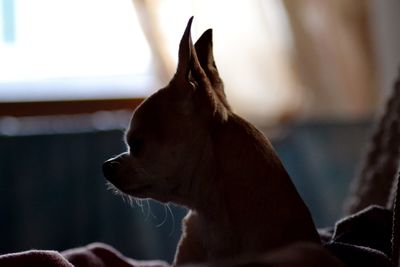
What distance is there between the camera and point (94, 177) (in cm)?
175

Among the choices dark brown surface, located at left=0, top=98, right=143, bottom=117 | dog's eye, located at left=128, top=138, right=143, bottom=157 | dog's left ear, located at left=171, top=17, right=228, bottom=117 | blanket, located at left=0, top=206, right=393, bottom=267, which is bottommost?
blanket, located at left=0, top=206, right=393, bottom=267

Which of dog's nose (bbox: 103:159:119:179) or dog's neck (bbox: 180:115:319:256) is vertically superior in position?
dog's nose (bbox: 103:159:119:179)

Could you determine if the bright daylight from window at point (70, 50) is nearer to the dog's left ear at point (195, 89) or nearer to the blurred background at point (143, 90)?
the blurred background at point (143, 90)

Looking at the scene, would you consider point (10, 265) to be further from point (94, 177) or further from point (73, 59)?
point (73, 59)

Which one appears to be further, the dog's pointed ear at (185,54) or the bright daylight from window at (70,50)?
the bright daylight from window at (70,50)

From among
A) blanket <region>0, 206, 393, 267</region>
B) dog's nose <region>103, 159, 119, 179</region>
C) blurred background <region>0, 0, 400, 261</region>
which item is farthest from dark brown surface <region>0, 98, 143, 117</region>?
dog's nose <region>103, 159, 119, 179</region>

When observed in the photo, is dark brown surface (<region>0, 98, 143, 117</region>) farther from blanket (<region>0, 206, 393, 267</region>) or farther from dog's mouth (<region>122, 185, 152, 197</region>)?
dog's mouth (<region>122, 185, 152, 197</region>)

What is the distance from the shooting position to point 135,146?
34.2 inches

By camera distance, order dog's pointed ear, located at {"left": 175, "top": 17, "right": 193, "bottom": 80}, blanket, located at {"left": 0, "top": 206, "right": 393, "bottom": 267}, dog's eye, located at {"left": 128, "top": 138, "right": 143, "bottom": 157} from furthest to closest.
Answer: dog's eye, located at {"left": 128, "top": 138, "right": 143, "bottom": 157} → dog's pointed ear, located at {"left": 175, "top": 17, "right": 193, "bottom": 80} → blanket, located at {"left": 0, "top": 206, "right": 393, "bottom": 267}

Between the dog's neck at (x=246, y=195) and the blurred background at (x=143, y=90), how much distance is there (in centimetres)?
78

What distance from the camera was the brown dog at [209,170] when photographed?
2.67 feet

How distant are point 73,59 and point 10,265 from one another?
1264 millimetres

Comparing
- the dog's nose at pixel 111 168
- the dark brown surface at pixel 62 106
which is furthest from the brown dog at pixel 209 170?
the dark brown surface at pixel 62 106

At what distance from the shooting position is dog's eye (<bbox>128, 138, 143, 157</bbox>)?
86 centimetres
